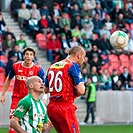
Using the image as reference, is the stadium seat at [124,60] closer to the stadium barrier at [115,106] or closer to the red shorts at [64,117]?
the stadium barrier at [115,106]

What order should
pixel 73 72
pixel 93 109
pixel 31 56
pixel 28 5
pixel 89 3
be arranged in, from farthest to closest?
pixel 89 3
pixel 28 5
pixel 93 109
pixel 31 56
pixel 73 72

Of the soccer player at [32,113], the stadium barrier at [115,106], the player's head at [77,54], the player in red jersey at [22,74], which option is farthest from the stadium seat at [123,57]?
the soccer player at [32,113]

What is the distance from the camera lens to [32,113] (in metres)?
9.38

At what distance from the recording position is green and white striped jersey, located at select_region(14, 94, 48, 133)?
30.5ft

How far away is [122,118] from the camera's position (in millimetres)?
25578

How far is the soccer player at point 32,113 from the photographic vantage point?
30.3 ft

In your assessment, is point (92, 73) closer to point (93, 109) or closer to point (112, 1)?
point (93, 109)

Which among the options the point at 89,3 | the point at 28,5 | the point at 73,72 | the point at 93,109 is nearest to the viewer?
the point at 73,72

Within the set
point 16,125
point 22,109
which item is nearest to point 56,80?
point 22,109

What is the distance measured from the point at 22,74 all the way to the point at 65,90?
3.06 meters

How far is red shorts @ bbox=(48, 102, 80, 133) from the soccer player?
68cm

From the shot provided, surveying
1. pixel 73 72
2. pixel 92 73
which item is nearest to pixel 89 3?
pixel 92 73

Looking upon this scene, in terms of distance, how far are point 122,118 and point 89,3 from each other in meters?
6.91

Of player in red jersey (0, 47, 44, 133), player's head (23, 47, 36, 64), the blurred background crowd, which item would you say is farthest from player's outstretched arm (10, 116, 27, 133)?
the blurred background crowd
